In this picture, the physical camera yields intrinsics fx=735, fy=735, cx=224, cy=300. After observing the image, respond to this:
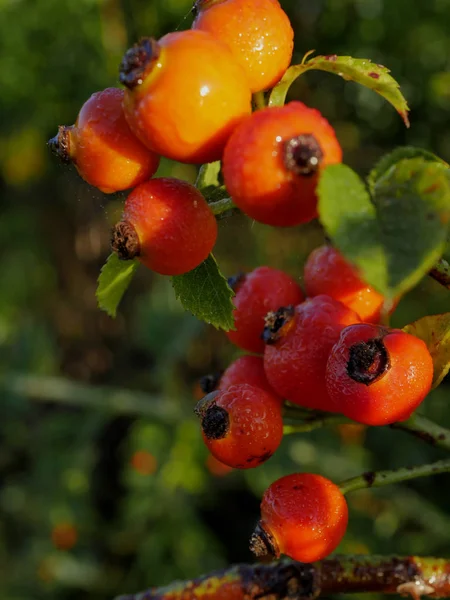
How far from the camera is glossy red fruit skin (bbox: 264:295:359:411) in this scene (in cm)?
115

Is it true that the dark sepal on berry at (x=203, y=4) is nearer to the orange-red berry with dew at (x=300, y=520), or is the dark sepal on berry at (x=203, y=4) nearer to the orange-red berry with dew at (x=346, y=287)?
the orange-red berry with dew at (x=346, y=287)

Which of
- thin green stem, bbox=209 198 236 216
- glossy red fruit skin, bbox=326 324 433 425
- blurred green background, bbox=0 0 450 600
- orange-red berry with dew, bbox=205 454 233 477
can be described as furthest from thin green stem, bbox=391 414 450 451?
orange-red berry with dew, bbox=205 454 233 477

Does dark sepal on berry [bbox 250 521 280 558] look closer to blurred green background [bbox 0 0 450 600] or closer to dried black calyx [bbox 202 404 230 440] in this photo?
dried black calyx [bbox 202 404 230 440]

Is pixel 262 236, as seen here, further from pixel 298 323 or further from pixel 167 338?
pixel 298 323

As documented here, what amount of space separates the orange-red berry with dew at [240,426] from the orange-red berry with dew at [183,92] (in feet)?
1.35

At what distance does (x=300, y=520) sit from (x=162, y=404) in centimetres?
263

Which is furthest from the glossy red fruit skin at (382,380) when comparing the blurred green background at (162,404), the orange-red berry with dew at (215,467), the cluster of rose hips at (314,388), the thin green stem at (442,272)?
the orange-red berry with dew at (215,467)

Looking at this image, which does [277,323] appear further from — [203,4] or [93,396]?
[93,396]

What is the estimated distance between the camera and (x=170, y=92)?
0.89 metres

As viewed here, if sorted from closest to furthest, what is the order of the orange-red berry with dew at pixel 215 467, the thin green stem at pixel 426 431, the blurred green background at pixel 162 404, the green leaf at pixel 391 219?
1. the green leaf at pixel 391 219
2. the thin green stem at pixel 426 431
3. the blurred green background at pixel 162 404
4. the orange-red berry with dew at pixel 215 467

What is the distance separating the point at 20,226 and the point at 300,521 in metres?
4.47

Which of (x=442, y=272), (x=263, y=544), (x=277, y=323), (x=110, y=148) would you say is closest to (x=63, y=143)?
(x=110, y=148)

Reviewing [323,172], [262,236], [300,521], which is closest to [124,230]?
[323,172]

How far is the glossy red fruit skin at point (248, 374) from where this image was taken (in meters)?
1.25
